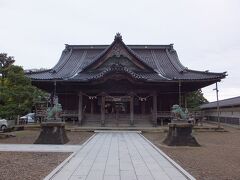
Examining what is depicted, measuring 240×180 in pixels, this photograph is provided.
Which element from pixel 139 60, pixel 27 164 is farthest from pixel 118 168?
pixel 139 60

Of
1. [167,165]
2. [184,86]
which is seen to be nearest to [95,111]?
[184,86]

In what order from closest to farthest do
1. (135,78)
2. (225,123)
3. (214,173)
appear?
1. (214,173)
2. (135,78)
3. (225,123)

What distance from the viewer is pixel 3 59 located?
33.7 m

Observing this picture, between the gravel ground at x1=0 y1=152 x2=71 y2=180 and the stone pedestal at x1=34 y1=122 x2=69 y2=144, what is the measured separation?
4.25 metres

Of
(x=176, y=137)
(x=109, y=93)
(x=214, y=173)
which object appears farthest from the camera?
(x=109, y=93)

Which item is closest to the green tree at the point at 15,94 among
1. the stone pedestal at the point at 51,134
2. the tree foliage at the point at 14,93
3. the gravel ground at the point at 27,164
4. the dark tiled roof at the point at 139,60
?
the tree foliage at the point at 14,93

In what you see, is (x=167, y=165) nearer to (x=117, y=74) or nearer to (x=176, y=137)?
(x=176, y=137)

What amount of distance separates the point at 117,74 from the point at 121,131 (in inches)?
231

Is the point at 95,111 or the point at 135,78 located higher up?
the point at 135,78

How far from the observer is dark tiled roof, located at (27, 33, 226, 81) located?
100 feet

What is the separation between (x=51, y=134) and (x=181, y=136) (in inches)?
297

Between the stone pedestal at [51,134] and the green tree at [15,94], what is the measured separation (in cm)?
438

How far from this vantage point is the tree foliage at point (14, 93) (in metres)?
21.0

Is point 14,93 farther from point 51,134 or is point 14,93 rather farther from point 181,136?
point 181,136
